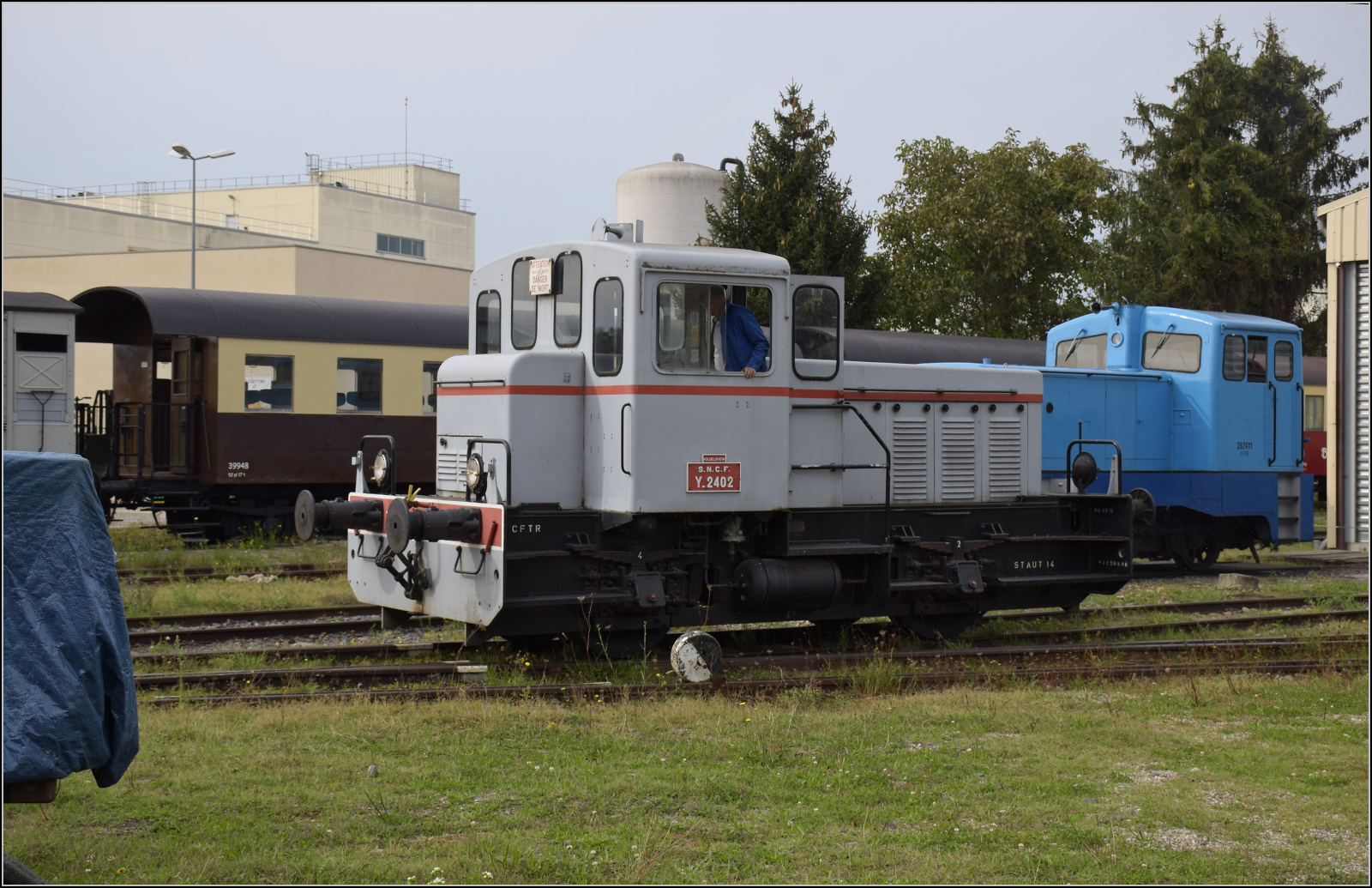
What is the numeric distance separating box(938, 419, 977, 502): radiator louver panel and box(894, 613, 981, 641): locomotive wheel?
1078 mm

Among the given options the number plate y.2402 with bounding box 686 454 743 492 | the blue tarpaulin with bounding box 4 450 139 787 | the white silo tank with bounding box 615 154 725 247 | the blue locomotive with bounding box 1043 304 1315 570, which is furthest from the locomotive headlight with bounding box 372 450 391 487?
the white silo tank with bounding box 615 154 725 247

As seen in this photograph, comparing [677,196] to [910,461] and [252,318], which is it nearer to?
[252,318]

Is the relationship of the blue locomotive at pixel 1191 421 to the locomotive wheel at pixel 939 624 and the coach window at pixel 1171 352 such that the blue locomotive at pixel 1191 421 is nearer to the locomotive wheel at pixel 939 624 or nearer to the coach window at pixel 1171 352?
the coach window at pixel 1171 352

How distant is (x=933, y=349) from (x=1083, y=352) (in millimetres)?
4665

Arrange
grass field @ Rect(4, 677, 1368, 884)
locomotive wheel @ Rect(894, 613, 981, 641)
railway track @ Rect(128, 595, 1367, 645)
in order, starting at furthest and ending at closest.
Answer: locomotive wheel @ Rect(894, 613, 981, 641)
railway track @ Rect(128, 595, 1367, 645)
grass field @ Rect(4, 677, 1368, 884)

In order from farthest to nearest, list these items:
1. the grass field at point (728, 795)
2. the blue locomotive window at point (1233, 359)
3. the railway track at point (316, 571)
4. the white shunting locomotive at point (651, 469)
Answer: the blue locomotive window at point (1233, 359)
the railway track at point (316, 571)
the white shunting locomotive at point (651, 469)
the grass field at point (728, 795)

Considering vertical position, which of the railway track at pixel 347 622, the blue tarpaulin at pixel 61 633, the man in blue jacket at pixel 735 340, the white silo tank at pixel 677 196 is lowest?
the railway track at pixel 347 622

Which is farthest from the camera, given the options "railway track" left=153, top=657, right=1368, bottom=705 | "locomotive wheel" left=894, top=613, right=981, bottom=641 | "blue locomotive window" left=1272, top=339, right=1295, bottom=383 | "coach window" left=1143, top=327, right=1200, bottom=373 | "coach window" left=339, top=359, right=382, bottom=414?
"coach window" left=339, top=359, right=382, bottom=414

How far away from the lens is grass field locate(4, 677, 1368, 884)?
495cm

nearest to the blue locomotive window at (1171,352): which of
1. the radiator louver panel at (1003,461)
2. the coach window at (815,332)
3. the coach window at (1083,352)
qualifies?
the coach window at (1083,352)

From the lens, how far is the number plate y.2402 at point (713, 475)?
902 cm

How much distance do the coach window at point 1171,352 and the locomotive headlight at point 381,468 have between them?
35.3 feet

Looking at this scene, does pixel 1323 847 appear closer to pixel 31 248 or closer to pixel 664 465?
pixel 664 465

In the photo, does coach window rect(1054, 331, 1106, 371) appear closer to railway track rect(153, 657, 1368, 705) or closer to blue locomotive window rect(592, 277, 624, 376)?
railway track rect(153, 657, 1368, 705)
